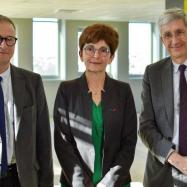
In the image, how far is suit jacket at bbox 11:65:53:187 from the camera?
2160mm

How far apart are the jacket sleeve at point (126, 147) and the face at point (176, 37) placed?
0.36 metres

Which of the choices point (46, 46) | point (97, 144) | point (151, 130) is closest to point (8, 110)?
point (97, 144)

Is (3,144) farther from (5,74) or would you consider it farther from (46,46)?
(46,46)

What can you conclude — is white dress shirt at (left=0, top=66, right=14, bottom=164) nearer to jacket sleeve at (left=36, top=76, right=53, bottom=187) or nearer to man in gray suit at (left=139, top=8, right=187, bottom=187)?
jacket sleeve at (left=36, top=76, right=53, bottom=187)

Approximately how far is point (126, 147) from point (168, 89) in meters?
0.42

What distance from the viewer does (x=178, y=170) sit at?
2.40 meters

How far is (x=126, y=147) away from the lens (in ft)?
8.03

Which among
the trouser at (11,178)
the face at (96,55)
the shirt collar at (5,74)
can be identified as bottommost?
the trouser at (11,178)

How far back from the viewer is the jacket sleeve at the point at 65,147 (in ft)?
7.75

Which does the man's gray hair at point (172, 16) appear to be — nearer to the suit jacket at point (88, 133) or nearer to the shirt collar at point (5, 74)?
the suit jacket at point (88, 133)

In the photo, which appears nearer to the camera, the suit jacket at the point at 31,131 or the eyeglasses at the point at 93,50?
the suit jacket at the point at 31,131

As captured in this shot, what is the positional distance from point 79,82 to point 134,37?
12.3 m

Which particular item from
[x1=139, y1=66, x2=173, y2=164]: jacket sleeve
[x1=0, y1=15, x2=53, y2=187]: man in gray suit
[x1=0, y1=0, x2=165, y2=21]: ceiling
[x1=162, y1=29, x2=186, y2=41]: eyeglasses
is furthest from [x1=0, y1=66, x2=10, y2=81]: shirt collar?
[x1=0, y1=0, x2=165, y2=21]: ceiling

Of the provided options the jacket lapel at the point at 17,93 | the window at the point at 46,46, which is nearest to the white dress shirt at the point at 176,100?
the jacket lapel at the point at 17,93
